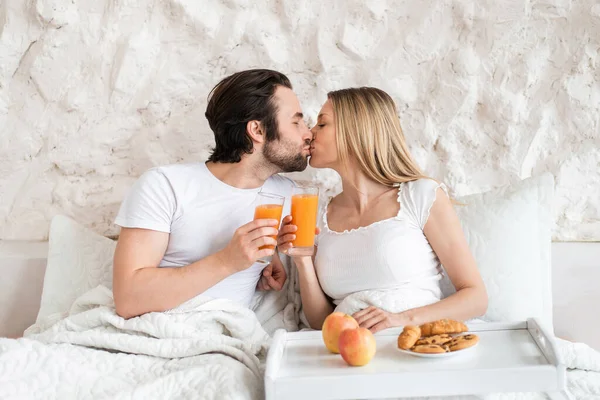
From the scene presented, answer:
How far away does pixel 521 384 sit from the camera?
49.7 inches

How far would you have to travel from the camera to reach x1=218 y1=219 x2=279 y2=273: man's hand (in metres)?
1.61

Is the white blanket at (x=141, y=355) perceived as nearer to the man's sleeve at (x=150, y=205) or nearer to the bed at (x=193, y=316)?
the bed at (x=193, y=316)

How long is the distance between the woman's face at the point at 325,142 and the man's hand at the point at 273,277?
0.34 m

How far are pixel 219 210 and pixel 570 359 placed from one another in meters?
1.01

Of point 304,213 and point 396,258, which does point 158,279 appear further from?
point 396,258

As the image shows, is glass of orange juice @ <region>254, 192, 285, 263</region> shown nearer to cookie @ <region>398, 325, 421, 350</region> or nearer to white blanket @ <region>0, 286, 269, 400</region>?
white blanket @ <region>0, 286, 269, 400</region>

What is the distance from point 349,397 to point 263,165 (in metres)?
0.89

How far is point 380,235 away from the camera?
1797 millimetres

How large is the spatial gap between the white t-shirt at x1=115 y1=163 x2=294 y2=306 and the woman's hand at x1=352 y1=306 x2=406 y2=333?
16.5 inches

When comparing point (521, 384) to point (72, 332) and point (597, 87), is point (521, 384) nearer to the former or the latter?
point (72, 332)

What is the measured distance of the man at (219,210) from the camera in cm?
172

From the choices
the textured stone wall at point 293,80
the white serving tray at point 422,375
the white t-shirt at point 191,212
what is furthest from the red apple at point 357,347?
the textured stone wall at point 293,80

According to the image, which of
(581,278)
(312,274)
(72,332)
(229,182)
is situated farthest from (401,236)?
(72,332)

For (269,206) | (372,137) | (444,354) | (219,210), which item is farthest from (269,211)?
(444,354)
